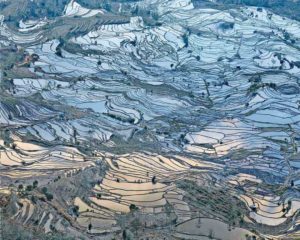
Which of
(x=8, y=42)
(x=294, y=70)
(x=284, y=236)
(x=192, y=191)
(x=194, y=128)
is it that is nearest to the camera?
(x=284, y=236)

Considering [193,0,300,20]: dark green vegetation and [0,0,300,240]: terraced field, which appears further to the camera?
[193,0,300,20]: dark green vegetation

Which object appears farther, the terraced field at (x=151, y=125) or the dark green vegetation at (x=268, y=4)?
the dark green vegetation at (x=268, y=4)

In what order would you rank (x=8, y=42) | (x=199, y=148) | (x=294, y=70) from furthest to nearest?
(x=8, y=42), (x=294, y=70), (x=199, y=148)

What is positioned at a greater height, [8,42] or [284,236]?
[284,236]

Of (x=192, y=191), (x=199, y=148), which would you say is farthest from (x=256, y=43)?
(x=192, y=191)

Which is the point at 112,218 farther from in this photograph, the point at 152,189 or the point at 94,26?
the point at 94,26

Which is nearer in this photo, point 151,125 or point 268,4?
point 151,125

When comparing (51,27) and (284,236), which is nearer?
(284,236)
